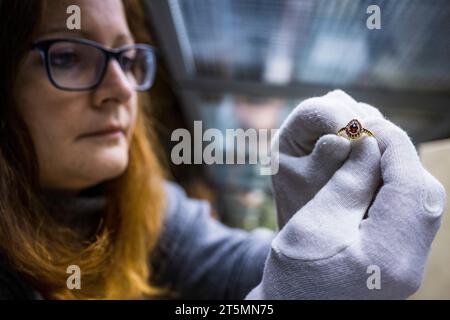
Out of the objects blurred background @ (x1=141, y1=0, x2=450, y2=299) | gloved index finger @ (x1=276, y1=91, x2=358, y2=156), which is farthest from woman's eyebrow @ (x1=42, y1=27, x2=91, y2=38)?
gloved index finger @ (x1=276, y1=91, x2=358, y2=156)

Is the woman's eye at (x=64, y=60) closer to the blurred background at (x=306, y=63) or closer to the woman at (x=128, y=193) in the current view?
the woman at (x=128, y=193)

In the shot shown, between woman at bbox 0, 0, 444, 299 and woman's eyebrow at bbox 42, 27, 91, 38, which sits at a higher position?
woman's eyebrow at bbox 42, 27, 91, 38

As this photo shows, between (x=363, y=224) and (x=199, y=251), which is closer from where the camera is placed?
(x=363, y=224)

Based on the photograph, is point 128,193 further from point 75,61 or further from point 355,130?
point 355,130

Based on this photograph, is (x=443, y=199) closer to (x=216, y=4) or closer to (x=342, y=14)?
(x=342, y=14)

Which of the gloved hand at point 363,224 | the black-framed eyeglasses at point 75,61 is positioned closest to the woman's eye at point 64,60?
the black-framed eyeglasses at point 75,61

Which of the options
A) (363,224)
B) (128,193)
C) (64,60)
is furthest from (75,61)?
(363,224)

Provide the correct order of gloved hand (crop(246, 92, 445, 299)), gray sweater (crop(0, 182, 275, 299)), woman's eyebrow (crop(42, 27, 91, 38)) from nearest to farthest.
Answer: gloved hand (crop(246, 92, 445, 299)) → woman's eyebrow (crop(42, 27, 91, 38)) → gray sweater (crop(0, 182, 275, 299))

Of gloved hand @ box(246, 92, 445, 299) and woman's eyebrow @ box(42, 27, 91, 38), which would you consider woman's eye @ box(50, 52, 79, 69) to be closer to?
woman's eyebrow @ box(42, 27, 91, 38)

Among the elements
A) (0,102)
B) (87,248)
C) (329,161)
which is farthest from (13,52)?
(329,161)
